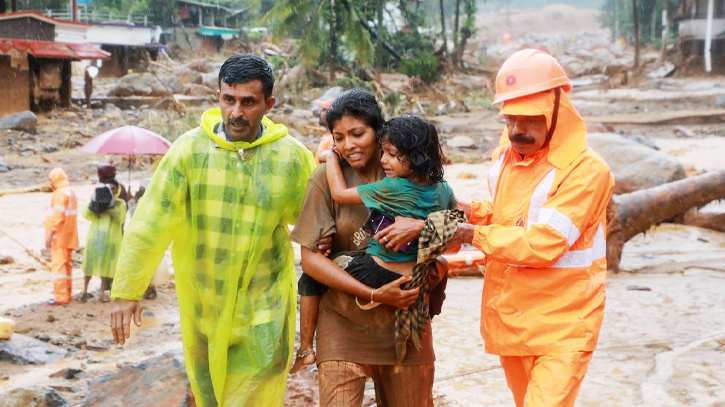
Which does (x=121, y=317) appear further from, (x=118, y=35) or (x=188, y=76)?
(x=118, y=35)

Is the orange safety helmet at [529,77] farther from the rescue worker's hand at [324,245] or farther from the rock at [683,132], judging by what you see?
the rock at [683,132]

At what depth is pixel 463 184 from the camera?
1453 cm

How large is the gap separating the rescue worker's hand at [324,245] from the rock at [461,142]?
16.6m

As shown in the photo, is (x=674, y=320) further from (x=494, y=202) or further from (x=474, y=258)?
(x=494, y=202)

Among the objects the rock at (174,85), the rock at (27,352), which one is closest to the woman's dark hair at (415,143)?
the rock at (27,352)

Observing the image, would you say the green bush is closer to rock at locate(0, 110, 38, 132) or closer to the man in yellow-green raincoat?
rock at locate(0, 110, 38, 132)

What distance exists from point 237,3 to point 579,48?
2086cm

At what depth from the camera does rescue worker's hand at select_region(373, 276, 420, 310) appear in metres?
2.84

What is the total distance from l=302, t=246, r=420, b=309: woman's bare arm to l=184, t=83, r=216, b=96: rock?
2443cm

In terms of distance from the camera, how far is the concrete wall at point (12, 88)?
2139 cm

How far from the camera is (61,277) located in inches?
319

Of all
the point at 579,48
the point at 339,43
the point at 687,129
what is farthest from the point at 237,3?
the point at 687,129

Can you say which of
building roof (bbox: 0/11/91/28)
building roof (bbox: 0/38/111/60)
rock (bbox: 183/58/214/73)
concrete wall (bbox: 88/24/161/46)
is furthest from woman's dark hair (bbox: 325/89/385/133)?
concrete wall (bbox: 88/24/161/46)

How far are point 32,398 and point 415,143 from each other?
2.99m
